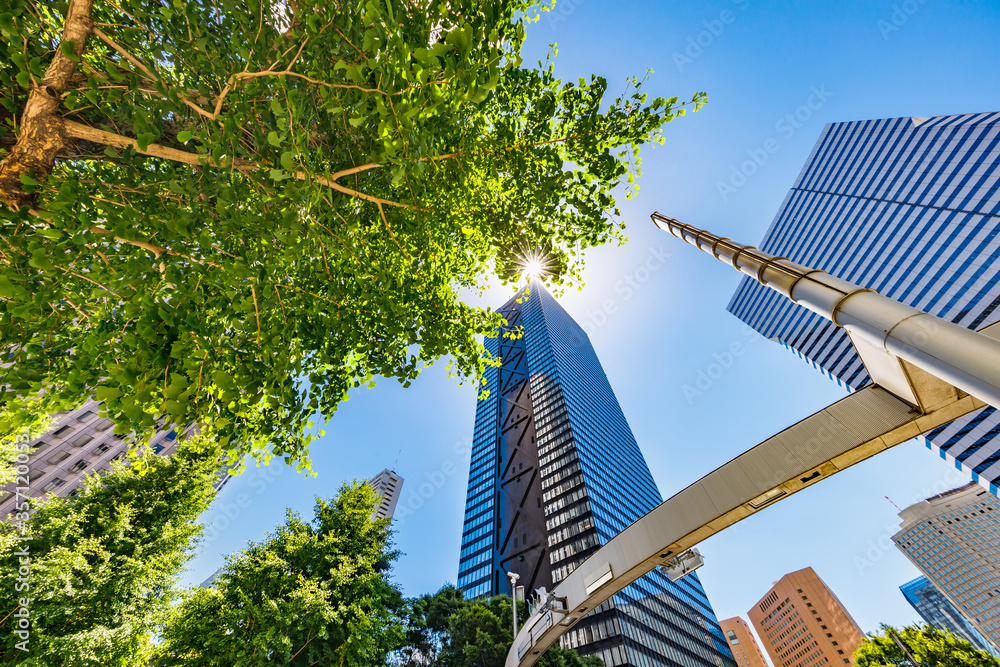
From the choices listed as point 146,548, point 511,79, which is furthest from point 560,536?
point 511,79

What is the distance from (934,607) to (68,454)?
209 meters

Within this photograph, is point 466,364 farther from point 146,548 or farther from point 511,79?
point 146,548

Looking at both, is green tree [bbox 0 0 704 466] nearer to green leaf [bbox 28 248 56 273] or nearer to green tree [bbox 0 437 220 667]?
green leaf [bbox 28 248 56 273]

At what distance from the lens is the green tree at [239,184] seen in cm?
299

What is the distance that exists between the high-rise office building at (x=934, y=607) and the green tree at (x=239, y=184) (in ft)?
540

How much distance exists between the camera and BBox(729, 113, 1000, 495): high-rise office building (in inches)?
1817

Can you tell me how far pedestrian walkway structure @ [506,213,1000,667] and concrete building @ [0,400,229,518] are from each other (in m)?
44.4

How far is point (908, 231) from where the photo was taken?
184 ft

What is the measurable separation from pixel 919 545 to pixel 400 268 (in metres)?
145

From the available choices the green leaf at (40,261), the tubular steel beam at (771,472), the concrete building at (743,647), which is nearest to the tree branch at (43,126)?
the green leaf at (40,261)

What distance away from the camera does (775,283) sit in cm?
519

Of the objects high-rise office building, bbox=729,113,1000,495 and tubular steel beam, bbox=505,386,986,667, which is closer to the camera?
tubular steel beam, bbox=505,386,986,667

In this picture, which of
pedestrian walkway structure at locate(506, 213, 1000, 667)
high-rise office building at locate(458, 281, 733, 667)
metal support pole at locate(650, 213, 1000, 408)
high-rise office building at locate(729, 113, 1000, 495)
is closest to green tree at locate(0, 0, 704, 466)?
metal support pole at locate(650, 213, 1000, 408)

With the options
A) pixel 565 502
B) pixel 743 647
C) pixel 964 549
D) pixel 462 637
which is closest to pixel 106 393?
pixel 462 637
